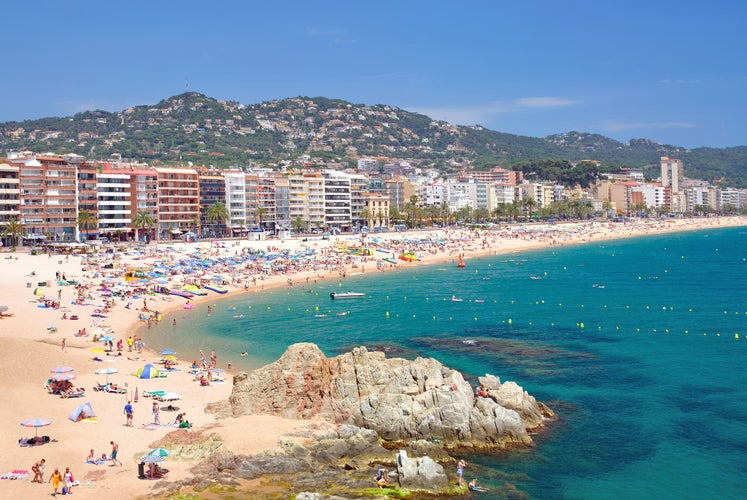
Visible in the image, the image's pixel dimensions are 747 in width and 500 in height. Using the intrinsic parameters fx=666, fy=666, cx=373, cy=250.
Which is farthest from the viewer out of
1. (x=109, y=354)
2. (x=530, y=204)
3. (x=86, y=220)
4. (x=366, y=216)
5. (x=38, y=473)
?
(x=530, y=204)

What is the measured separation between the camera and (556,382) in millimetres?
31375

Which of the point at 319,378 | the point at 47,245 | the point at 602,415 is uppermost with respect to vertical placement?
the point at 47,245

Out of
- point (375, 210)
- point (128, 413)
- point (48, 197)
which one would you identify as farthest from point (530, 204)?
point (128, 413)

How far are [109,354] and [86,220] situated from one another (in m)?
55.9

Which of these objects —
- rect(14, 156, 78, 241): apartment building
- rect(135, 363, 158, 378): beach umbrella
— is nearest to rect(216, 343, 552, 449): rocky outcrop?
rect(135, 363, 158, 378): beach umbrella

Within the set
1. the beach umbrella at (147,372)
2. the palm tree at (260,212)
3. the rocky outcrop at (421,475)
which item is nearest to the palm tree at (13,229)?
the palm tree at (260,212)

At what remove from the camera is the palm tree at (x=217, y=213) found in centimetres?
10419

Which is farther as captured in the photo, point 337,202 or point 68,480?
point 337,202

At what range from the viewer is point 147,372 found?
103 ft

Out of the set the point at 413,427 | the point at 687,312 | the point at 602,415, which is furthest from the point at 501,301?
the point at 413,427

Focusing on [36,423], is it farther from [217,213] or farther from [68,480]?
[217,213]

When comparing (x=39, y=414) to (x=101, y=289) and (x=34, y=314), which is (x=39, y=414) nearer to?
(x=34, y=314)

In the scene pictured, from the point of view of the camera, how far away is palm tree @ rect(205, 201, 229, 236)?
104 m

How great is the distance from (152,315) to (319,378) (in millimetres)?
26487
